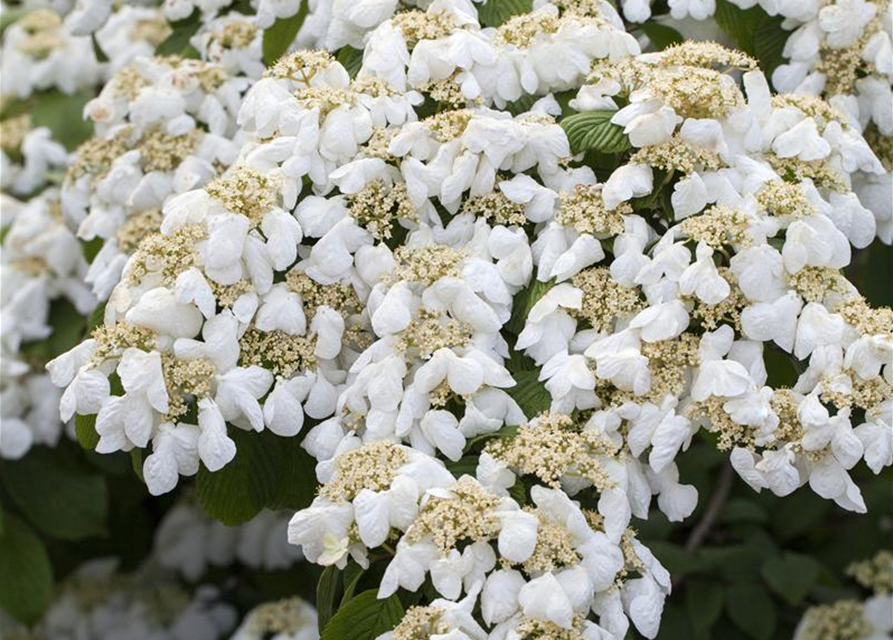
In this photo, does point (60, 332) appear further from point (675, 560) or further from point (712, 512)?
point (712, 512)

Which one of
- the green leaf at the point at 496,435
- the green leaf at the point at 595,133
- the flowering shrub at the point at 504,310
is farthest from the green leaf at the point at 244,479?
the green leaf at the point at 595,133

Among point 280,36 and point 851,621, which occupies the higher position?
point 280,36

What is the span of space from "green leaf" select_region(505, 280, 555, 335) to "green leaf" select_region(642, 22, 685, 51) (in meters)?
0.57

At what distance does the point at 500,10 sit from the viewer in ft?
6.84

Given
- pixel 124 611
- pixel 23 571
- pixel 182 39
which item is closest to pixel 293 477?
pixel 182 39

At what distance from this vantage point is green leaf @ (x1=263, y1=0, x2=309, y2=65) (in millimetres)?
2273

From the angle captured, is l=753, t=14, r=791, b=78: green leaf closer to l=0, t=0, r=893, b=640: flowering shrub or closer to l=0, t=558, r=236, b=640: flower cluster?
l=0, t=0, r=893, b=640: flowering shrub

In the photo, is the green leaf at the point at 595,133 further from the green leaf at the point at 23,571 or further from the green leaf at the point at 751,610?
the green leaf at the point at 23,571

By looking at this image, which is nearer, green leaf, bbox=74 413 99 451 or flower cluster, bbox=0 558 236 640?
green leaf, bbox=74 413 99 451

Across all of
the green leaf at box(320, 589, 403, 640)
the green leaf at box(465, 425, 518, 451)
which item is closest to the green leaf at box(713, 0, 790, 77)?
the green leaf at box(465, 425, 518, 451)

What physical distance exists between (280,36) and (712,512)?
1450mm

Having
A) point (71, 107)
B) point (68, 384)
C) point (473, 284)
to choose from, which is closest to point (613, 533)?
point (473, 284)

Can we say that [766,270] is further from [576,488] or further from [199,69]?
[199,69]

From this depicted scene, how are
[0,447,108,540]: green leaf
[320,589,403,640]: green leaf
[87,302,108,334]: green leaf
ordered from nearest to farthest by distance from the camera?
[320,589,403,640]: green leaf
[87,302,108,334]: green leaf
[0,447,108,540]: green leaf
